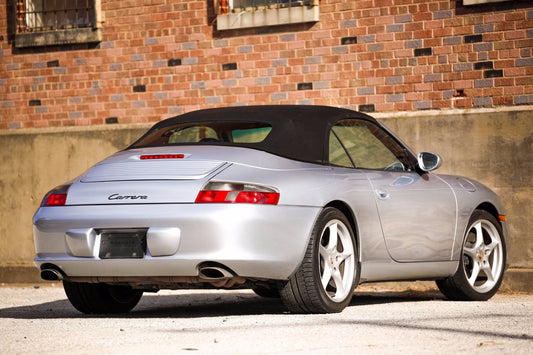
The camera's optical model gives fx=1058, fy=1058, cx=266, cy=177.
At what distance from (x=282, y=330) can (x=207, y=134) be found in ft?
6.32

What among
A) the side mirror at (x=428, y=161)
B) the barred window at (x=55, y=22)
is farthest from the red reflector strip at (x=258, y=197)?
the barred window at (x=55, y=22)

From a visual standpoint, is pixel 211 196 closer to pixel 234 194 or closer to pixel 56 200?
pixel 234 194

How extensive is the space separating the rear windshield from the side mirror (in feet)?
4.42

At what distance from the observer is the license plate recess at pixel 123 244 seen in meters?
6.31

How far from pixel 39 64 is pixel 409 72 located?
186 inches

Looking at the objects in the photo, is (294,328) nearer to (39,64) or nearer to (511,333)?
(511,333)

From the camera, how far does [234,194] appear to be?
244 inches

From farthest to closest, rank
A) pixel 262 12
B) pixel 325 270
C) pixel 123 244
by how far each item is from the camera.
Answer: pixel 262 12
pixel 325 270
pixel 123 244

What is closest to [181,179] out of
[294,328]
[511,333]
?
[294,328]

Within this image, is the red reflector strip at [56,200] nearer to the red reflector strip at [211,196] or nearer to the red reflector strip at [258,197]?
the red reflector strip at [211,196]

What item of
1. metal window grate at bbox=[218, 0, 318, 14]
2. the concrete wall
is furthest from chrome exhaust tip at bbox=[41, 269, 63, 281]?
metal window grate at bbox=[218, 0, 318, 14]

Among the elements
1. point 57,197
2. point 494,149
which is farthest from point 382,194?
point 494,149

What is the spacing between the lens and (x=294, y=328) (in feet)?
18.8

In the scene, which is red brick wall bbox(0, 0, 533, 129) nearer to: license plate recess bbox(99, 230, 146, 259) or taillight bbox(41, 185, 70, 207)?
taillight bbox(41, 185, 70, 207)
